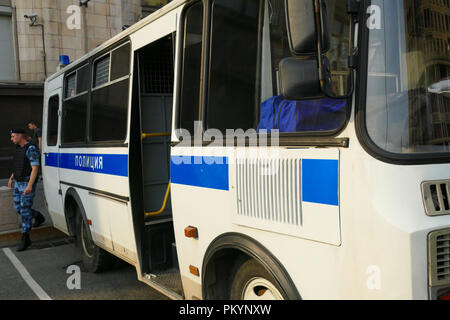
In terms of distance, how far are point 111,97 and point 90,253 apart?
7.54ft

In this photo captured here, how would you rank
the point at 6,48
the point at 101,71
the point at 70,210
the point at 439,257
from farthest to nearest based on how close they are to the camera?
the point at 6,48, the point at 70,210, the point at 101,71, the point at 439,257

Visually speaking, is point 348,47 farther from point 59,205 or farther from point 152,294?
point 59,205

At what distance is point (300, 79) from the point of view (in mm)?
2240

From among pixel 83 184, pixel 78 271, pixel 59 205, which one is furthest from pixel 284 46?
pixel 59 205

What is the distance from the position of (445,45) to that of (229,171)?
1.46 meters

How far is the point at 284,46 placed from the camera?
9.11 feet

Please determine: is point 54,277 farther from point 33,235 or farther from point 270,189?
point 270,189

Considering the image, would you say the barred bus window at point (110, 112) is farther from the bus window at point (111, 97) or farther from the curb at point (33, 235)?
the curb at point (33, 235)

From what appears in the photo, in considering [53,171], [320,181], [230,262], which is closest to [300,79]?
[320,181]

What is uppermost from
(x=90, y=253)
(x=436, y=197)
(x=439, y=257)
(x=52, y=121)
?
(x=52, y=121)

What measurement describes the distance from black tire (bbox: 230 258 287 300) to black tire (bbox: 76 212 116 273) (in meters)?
2.95

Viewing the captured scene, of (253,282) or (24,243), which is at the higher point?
(253,282)

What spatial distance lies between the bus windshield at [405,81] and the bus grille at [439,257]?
409 mm

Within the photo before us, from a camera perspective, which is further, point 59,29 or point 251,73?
point 59,29
